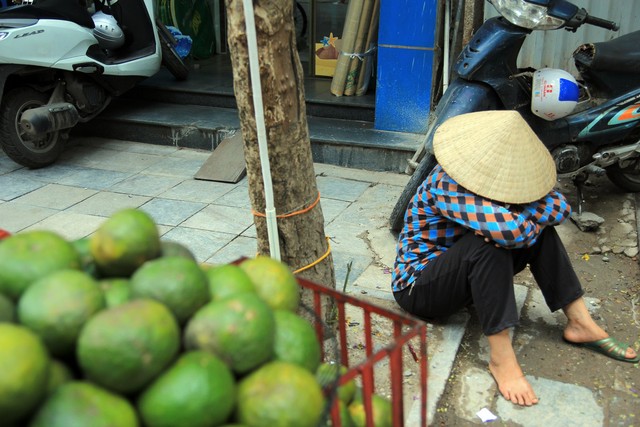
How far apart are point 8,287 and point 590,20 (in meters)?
3.65

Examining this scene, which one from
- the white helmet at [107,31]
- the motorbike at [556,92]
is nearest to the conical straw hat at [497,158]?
the motorbike at [556,92]

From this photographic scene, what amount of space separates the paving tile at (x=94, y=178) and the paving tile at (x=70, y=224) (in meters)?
0.59

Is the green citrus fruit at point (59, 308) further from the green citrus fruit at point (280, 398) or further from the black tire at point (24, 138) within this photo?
the black tire at point (24, 138)

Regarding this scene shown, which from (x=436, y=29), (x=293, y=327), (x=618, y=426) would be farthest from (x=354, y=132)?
(x=293, y=327)

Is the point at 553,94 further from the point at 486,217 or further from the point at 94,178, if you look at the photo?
the point at 94,178

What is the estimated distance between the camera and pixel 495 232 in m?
2.73

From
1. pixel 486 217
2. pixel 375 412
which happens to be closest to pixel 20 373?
pixel 375 412

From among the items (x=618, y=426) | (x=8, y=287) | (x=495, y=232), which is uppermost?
(x=8, y=287)

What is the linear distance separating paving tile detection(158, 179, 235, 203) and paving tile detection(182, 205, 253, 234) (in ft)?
0.64

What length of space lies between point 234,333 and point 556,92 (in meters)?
3.06

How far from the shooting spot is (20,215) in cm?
468

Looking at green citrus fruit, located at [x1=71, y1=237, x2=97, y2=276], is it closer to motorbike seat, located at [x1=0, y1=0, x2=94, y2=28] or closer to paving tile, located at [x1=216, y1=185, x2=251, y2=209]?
paving tile, located at [x1=216, y1=185, x2=251, y2=209]

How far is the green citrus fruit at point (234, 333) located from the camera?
1.48 meters

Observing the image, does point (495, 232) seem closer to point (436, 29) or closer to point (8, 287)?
point (8, 287)
